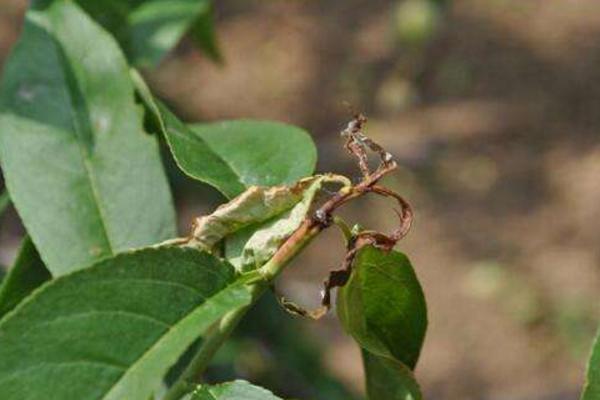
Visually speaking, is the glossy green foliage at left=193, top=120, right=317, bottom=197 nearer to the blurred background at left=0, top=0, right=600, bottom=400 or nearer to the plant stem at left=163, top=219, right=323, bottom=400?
the plant stem at left=163, top=219, right=323, bottom=400

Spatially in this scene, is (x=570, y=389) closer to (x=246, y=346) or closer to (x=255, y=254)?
(x=246, y=346)

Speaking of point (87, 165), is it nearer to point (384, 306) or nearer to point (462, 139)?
point (384, 306)

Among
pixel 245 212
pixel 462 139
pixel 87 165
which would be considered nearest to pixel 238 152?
→ pixel 87 165

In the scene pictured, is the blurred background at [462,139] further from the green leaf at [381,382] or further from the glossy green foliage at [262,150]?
the green leaf at [381,382]

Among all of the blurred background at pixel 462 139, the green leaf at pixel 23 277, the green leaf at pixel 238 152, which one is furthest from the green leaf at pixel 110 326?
the blurred background at pixel 462 139

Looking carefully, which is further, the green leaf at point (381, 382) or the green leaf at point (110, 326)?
the green leaf at point (381, 382)

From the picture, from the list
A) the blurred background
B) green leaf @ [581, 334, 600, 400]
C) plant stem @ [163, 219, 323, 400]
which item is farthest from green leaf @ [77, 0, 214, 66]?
the blurred background
